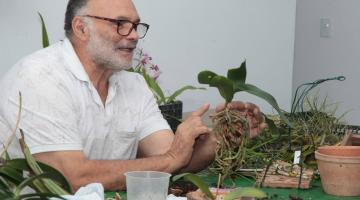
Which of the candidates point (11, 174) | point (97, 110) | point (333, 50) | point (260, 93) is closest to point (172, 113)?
point (97, 110)

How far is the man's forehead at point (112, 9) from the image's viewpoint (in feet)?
8.19

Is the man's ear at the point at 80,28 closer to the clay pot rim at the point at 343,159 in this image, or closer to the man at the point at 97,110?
the man at the point at 97,110

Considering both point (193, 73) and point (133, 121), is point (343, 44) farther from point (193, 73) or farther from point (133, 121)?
point (133, 121)

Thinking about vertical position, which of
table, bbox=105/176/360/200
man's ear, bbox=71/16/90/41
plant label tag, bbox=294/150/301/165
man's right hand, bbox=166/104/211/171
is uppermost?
man's ear, bbox=71/16/90/41

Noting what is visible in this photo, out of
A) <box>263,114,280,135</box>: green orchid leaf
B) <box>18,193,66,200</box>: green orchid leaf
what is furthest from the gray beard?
<box>18,193,66,200</box>: green orchid leaf

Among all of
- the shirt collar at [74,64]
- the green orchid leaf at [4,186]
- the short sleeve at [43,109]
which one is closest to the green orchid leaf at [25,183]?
the green orchid leaf at [4,186]

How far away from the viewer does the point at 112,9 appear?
8.19 feet

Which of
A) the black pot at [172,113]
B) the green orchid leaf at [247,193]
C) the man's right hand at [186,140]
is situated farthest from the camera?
the black pot at [172,113]

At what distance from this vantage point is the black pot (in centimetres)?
305

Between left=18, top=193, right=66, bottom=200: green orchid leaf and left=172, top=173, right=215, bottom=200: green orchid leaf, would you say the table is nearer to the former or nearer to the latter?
left=172, top=173, right=215, bottom=200: green orchid leaf

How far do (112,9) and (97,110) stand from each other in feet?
1.13

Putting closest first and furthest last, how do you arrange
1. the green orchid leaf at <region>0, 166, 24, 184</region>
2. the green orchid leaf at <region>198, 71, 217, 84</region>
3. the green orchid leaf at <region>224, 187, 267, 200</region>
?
1. the green orchid leaf at <region>0, 166, 24, 184</region>
2. the green orchid leaf at <region>224, 187, 267, 200</region>
3. the green orchid leaf at <region>198, 71, 217, 84</region>

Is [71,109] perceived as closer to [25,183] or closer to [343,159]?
[343,159]

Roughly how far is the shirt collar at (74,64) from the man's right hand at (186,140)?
36cm
